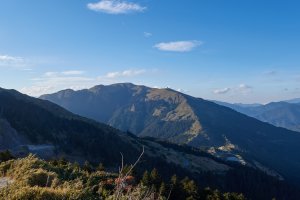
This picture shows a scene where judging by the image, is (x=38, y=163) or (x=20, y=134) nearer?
(x=38, y=163)

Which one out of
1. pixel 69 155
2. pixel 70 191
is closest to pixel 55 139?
pixel 69 155

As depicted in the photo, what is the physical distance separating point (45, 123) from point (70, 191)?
183m

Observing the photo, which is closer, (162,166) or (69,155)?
(69,155)

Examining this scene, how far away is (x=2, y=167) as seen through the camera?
27.8 meters

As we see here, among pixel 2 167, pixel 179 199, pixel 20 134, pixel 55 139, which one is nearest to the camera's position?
pixel 2 167

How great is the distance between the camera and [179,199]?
65.8 m

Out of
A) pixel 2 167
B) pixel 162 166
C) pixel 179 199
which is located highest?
pixel 2 167

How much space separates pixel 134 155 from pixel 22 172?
6857 inches

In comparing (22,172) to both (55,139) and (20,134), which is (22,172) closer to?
(20,134)

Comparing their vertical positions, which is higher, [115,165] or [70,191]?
[70,191]

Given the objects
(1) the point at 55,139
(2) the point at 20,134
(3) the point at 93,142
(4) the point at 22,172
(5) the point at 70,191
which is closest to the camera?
(5) the point at 70,191

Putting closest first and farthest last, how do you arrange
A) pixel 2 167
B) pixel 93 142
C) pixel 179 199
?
pixel 2 167 < pixel 179 199 < pixel 93 142

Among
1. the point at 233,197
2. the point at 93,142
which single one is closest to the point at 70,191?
the point at 233,197

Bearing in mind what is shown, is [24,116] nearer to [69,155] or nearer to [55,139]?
[55,139]
